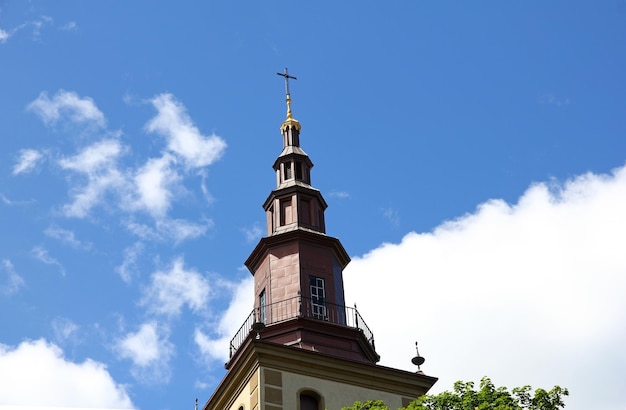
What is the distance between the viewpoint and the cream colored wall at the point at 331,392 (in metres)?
35.0

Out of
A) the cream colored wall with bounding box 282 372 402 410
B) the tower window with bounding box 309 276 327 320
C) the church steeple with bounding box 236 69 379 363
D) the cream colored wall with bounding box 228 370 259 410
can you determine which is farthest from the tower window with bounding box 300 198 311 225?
the cream colored wall with bounding box 228 370 259 410

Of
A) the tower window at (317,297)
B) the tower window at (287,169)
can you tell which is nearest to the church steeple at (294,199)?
the tower window at (287,169)

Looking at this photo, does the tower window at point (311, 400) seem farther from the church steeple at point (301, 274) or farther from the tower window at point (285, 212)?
the tower window at point (285, 212)

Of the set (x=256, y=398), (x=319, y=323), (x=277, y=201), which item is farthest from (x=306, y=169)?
(x=256, y=398)

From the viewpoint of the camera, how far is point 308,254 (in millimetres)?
39688

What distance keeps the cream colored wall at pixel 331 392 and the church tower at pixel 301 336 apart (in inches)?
1.2

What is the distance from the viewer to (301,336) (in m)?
36.9

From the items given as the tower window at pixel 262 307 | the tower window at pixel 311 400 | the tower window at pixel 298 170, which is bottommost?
the tower window at pixel 311 400

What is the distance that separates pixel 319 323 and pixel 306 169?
8.03 m

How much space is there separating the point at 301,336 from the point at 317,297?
2091mm

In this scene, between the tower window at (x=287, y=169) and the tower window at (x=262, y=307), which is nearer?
the tower window at (x=262, y=307)

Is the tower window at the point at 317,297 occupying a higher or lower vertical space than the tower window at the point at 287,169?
lower

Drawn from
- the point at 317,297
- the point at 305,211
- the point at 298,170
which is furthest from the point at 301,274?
the point at 298,170

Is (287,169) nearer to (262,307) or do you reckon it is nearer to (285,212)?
(285,212)
